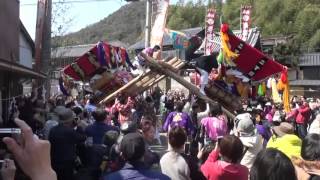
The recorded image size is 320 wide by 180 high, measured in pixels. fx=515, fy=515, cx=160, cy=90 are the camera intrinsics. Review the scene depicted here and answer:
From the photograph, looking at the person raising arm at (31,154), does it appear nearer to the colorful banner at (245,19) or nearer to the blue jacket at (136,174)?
the blue jacket at (136,174)

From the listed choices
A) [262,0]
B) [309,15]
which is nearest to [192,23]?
[262,0]

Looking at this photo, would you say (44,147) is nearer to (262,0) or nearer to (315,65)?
(315,65)

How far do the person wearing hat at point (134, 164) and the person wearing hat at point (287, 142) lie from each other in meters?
2.39

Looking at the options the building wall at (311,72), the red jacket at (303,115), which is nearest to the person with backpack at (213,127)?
the red jacket at (303,115)

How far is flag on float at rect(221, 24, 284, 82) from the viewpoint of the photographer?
34.7ft

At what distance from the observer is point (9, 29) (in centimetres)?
1347

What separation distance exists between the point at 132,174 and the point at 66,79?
42.2 feet

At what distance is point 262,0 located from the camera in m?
60.4

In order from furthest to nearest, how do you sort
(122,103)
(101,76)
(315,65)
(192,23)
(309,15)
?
(192,23), (309,15), (315,65), (101,76), (122,103)

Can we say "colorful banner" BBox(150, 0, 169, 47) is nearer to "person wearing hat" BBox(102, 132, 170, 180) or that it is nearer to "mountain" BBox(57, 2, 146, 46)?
"person wearing hat" BBox(102, 132, 170, 180)

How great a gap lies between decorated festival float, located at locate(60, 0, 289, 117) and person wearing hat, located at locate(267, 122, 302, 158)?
4.30 m

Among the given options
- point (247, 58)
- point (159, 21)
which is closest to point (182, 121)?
point (247, 58)

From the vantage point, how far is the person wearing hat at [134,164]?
3.73m

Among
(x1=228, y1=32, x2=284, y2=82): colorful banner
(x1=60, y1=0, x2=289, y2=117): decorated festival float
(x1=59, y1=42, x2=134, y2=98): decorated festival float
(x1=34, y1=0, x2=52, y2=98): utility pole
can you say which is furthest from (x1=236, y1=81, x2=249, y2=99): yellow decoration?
(x1=34, y1=0, x2=52, y2=98): utility pole
